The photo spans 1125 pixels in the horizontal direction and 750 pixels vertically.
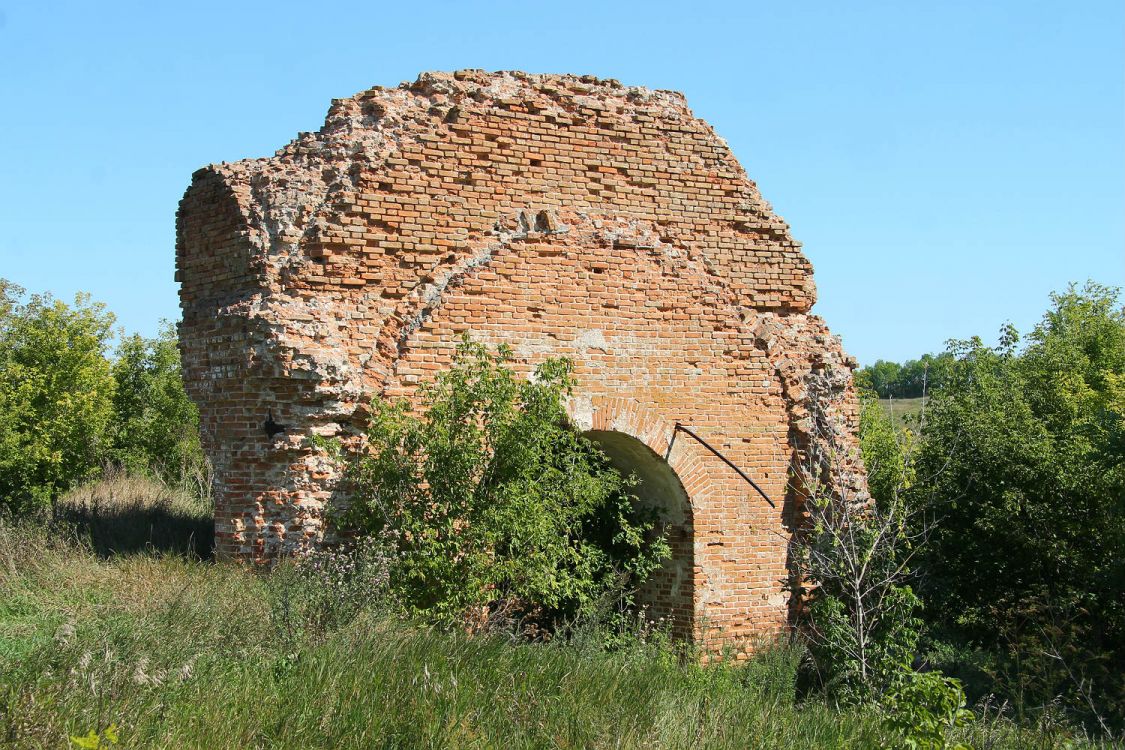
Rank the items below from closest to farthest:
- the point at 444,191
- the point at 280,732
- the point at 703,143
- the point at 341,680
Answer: the point at 280,732 < the point at 341,680 < the point at 444,191 < the point at 703,143

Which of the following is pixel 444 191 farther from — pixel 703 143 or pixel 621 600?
pixel 621 600

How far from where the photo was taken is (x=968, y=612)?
43.0 feet

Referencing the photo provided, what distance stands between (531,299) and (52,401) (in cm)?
1310

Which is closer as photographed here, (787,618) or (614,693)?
(614,693)

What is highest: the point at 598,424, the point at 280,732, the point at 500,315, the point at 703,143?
the point at 703,143

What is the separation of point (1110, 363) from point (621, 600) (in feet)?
68.5

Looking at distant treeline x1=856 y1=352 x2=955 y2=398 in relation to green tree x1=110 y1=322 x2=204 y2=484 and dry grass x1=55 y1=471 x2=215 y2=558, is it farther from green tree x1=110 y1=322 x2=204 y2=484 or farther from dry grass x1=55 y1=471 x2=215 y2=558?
dry grass x1=55 y1=471 x2=215 y2=558

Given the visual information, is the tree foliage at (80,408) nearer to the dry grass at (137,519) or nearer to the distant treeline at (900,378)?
the dry grass at (137,519)

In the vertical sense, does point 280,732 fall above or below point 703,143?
below

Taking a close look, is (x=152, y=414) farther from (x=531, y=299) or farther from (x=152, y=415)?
(x=531, y=299)

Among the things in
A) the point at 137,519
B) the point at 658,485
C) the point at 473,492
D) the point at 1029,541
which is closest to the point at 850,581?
the point at 658,485

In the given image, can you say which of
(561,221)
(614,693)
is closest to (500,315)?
(561,221)

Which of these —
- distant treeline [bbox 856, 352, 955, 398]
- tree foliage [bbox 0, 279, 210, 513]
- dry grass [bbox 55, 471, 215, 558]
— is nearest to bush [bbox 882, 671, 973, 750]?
dry grass [bbox 55, 471, 215, 558]

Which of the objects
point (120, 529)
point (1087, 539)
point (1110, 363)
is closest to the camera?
point (120, 529)
